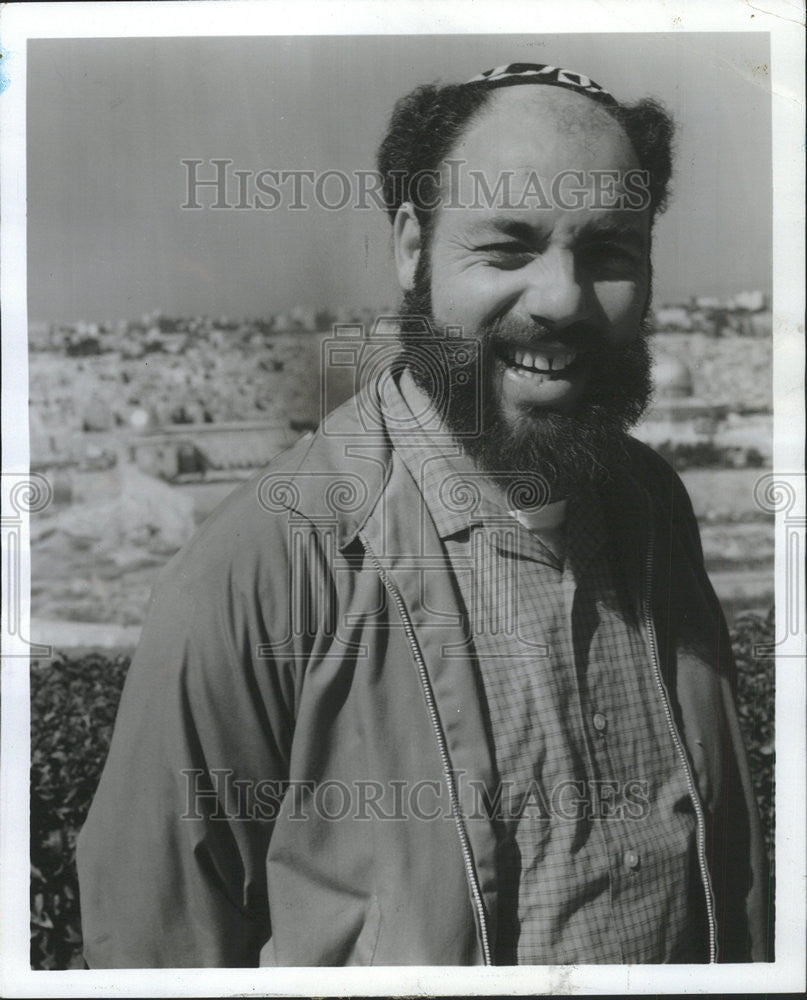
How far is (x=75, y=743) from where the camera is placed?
2.34 metres

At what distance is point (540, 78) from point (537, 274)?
0.46m

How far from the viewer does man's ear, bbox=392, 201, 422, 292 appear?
228 centimetres

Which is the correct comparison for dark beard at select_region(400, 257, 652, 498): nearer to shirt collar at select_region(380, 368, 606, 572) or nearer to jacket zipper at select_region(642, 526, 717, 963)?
shirt collar at select_region(380, 368, 606, 572)

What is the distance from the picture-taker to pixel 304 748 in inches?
86.3

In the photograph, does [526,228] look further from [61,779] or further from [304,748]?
[61,779]

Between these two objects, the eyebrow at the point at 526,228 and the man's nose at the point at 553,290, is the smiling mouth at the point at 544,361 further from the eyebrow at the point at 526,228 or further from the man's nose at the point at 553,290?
the eyebrow at the point at 526,228

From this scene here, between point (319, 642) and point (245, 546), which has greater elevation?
point (245, 546)

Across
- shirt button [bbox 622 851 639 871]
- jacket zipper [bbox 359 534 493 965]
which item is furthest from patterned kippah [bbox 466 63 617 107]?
shirt button [bbox 622 851 639 871]

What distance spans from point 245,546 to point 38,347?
0.69 metres

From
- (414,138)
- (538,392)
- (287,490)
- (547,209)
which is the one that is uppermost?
(414,138)

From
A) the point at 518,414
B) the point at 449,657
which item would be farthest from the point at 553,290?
the point at 449,657

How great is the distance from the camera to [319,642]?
7.26 feet

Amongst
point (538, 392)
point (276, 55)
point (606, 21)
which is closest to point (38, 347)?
point (276, 55)

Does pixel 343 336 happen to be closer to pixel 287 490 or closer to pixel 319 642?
pixel 287 490
